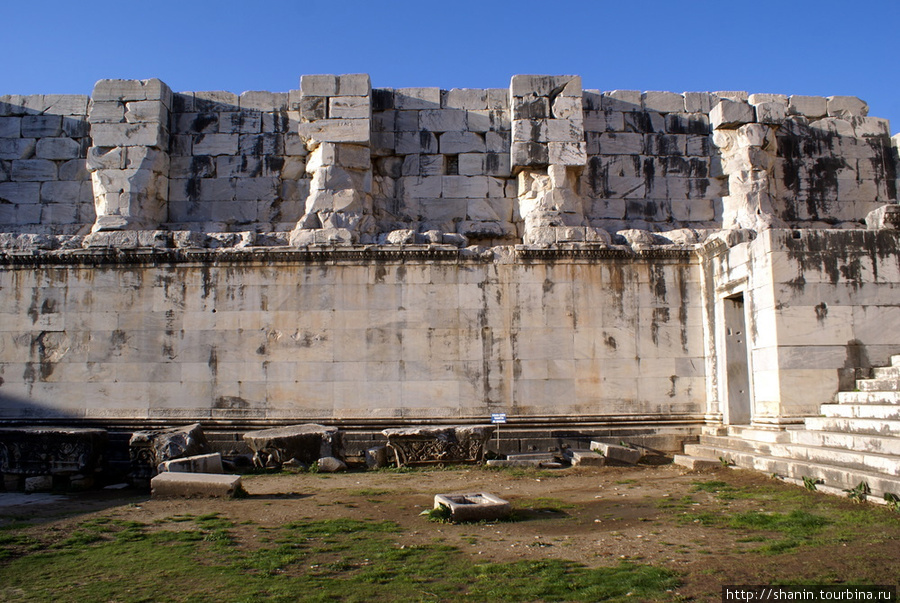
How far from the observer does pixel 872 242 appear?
1078cm

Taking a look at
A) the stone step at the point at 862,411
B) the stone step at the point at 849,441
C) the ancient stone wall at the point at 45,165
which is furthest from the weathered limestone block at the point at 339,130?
the stone step at the point at 862,411

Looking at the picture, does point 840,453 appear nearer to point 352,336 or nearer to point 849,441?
point 849,441

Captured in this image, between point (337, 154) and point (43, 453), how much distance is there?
7263 mm

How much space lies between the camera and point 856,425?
29.5ft

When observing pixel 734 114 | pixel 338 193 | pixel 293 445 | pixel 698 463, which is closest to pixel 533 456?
pixel 698 463

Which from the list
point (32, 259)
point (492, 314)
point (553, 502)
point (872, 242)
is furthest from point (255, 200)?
point (872, 242)

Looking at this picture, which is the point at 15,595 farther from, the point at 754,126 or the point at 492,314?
the point at 754,126

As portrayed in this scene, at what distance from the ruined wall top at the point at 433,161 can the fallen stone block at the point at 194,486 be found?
5252 mm

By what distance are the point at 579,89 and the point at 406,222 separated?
4.35 m

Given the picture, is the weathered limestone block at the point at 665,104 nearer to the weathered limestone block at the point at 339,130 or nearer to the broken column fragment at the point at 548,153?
the broken column fragment at the point at 548,153

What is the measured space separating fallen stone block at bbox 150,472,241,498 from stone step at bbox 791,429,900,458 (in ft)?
25.7

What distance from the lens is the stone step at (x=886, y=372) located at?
988cm

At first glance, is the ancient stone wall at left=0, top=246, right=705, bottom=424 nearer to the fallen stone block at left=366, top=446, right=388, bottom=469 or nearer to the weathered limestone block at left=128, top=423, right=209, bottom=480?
the fallen stone block at left=366, top=446, right=388, bottom=469

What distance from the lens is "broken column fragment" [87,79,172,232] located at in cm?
1346
